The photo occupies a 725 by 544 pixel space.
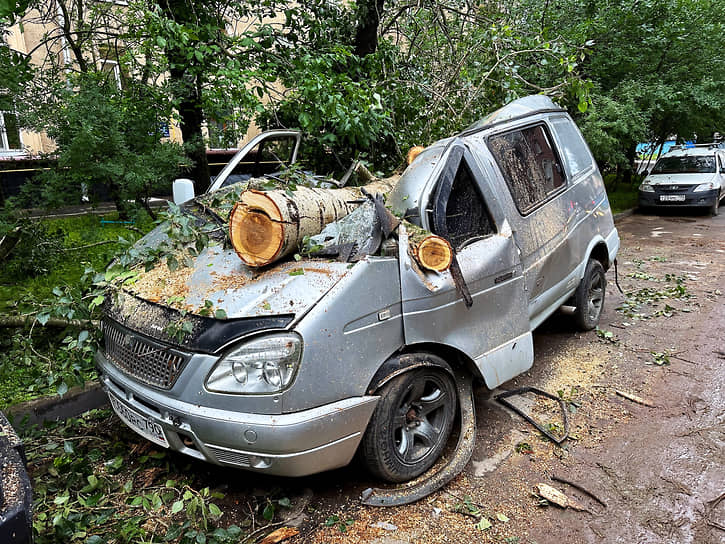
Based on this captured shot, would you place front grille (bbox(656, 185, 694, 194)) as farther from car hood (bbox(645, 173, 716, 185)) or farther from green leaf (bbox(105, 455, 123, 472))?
green leaf (bbox(105, 455, 123, 472))

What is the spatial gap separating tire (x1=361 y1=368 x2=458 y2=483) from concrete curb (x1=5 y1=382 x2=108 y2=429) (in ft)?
7.10

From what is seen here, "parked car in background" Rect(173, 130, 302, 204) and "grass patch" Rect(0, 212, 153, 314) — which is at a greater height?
"parked car in background" Rect(173, 130, 302, 204)

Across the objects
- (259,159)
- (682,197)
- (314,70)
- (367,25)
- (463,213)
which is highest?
(367,25)

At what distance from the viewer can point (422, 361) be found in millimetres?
2682

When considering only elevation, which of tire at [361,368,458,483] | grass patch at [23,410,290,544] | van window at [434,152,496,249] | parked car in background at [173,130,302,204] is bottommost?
grass patch at [23,410,290,544]

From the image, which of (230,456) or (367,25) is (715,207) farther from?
(230,456)

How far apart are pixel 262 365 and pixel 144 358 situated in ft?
2.38

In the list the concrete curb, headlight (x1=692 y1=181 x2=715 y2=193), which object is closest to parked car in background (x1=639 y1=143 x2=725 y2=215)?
headlight (x1=692 y1=181 x2=715 y2=193)

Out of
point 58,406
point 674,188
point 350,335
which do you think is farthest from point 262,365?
point 674,188

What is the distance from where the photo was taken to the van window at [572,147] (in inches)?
171

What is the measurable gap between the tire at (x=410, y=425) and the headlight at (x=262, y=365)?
21.5 inches

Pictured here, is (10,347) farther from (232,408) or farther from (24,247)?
(232,408)

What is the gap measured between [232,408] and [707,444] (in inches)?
117

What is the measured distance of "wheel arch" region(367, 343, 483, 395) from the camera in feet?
8.34
